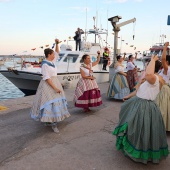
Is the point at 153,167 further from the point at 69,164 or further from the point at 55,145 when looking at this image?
the point at 55,145

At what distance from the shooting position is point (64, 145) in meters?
4.15

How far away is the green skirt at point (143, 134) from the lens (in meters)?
3.25

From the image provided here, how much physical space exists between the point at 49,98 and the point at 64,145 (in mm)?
977

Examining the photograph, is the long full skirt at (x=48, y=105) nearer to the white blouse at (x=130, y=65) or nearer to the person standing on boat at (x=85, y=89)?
the person standing on boat at (x=85, y=89)

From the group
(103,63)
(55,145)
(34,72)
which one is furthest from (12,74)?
(55,145)

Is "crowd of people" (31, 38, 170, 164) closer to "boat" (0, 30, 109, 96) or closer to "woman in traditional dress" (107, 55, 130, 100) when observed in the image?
"woman in traditional dress" (107, 55, 130, 100)

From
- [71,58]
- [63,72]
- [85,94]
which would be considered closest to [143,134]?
[85,94]

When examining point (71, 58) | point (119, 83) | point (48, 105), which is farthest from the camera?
point (71, 58)

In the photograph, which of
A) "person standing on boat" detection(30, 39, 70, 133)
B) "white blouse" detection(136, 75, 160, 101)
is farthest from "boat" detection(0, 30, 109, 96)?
"white blouse" detection(136, 75, 160, 101)

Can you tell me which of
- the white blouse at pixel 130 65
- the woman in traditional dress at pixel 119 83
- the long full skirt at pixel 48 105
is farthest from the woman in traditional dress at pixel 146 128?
the white blouse at pixel 130 65

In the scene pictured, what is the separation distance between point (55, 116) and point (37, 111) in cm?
38

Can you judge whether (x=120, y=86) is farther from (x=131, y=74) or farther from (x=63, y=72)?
(x=63, y=72)

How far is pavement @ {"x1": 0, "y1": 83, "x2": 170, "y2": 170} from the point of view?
11.3 ft

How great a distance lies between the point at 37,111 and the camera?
478 cm
